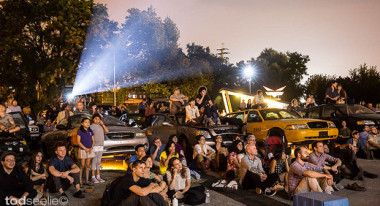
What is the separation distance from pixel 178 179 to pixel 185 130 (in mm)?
4620

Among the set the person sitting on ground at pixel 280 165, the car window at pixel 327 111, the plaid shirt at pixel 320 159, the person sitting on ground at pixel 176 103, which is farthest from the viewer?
the car window at pixel 327 111

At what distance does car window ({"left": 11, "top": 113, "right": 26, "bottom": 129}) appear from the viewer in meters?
10.7

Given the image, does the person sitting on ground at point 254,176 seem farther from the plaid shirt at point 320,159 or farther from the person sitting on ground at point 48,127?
the person sitting on ground at point 48,127

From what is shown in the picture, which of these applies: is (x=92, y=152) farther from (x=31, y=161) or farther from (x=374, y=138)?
(x=374, y=138)

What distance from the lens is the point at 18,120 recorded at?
10.8m

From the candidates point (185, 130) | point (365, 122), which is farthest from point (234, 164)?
point (365, 122)

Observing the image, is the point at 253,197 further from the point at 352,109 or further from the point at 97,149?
the point at 352,109

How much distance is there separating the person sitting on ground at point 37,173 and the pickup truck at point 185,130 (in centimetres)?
497

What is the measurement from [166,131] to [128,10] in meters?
33.5

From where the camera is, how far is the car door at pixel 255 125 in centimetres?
1283

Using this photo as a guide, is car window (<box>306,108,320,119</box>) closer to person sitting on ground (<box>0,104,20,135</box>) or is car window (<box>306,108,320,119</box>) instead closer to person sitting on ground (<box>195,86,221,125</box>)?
person sitting on ground (<box>195,86,221,125</box>)

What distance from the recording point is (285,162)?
8445mm

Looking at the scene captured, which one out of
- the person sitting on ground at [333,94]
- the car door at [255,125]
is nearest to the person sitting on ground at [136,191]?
the car door at [255,125]

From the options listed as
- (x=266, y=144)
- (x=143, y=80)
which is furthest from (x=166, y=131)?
(x=143, y=80)
